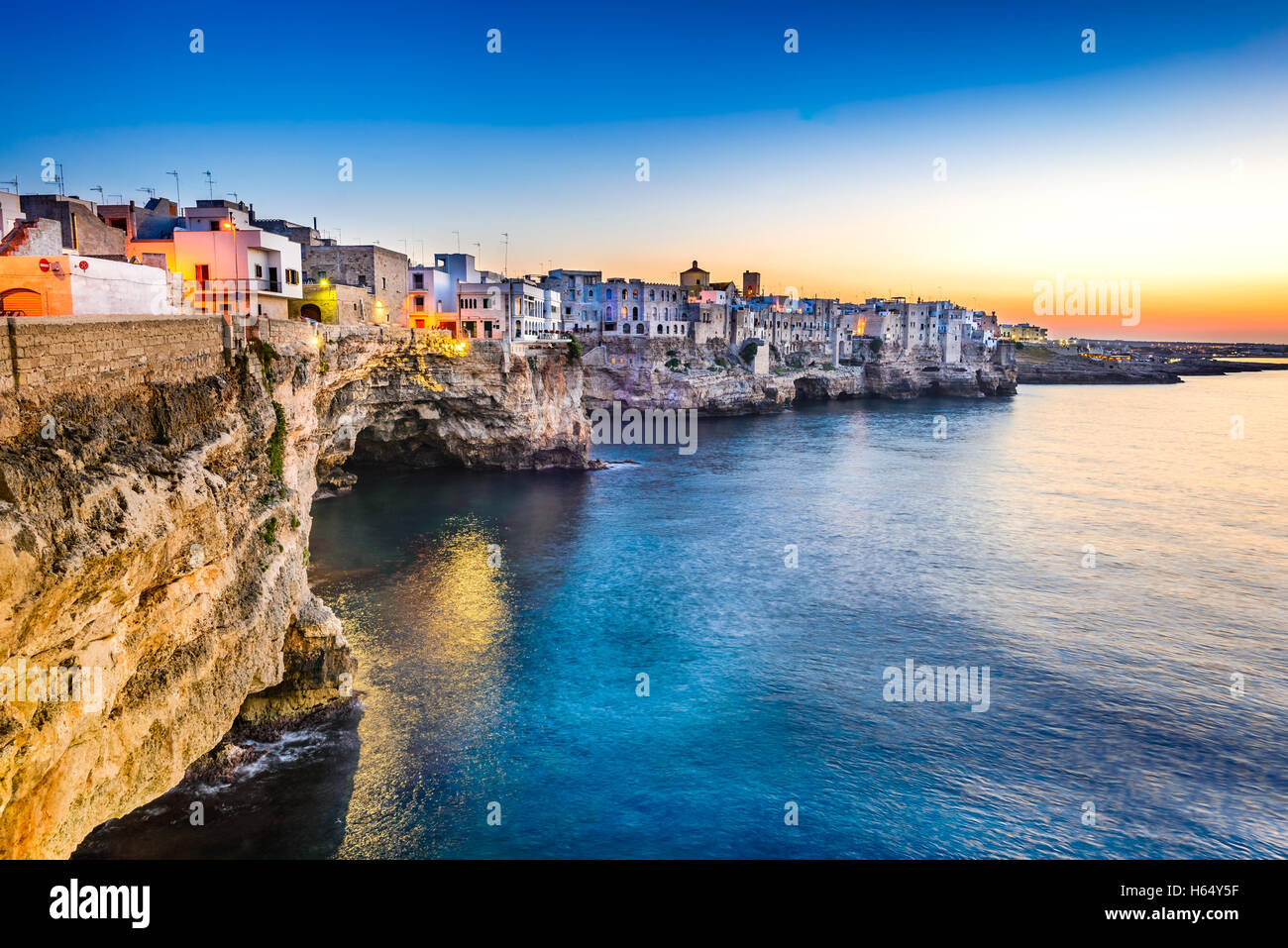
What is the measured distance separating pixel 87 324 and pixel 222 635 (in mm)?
5820

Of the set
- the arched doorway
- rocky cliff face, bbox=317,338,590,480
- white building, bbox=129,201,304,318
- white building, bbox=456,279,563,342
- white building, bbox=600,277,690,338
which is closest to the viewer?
the arched doorway

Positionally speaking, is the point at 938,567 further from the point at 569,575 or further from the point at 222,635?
the point at 222,635

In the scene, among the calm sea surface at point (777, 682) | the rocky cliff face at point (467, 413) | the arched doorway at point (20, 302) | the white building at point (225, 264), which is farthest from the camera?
the rocky cliff face at point (467, 413)

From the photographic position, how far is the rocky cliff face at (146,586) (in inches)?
313

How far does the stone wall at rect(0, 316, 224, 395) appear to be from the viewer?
8.60m

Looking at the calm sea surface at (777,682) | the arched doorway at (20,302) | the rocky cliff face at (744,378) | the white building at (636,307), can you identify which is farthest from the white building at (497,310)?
the arched doorway at (20,302)

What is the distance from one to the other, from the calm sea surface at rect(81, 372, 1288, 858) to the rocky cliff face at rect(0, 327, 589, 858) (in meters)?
2.66

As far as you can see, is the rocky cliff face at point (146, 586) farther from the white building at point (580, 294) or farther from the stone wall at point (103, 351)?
the white building at point (580, 294)

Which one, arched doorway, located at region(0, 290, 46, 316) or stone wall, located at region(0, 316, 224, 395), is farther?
arched doorway, located at region(0, 290, 46, 316)

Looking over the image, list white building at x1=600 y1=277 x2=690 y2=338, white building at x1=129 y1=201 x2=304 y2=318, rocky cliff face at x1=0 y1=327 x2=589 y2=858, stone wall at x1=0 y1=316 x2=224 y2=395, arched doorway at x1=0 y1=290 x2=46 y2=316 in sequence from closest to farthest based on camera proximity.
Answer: rocky cliff face at x1=0 y1=327 x2=589 y2=858 → stone wall at x1=0 y1=316 x2=224 y2=395 → arched doorway at x1=0 y1=290 x2=46 y2=316 → white building at x1=129 y1=201 x2=304 y2=318 → white building at x1=600 y1=277 x2=690 y2=338

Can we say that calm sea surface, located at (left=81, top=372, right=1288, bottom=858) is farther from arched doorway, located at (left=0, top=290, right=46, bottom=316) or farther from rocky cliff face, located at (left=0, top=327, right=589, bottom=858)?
arched doorway, located at (left=0, top=290, right=46, bottom=316)

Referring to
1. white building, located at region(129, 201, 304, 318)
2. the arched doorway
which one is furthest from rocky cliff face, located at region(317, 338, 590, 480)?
the arched doorway

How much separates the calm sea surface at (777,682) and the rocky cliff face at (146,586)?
8.71 ft

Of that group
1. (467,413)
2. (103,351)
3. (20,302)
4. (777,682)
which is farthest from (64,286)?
(467,413)
